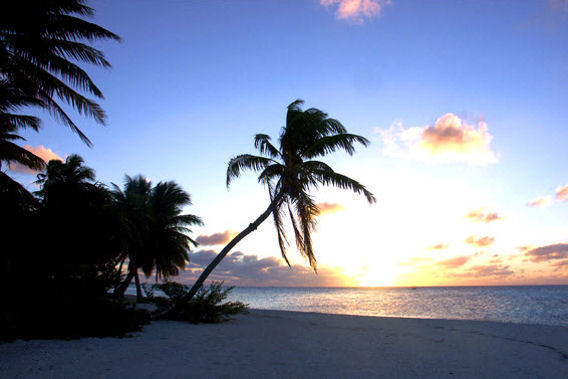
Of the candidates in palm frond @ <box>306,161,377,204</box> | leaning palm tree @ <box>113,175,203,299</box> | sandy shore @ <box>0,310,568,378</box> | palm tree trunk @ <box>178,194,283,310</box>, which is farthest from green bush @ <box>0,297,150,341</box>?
leaning palm tree @ <box>113,175,203,299</box>

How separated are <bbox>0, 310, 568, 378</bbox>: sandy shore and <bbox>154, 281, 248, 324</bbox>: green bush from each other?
0.89m

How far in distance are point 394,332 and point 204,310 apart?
6104mm

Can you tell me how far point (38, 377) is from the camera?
189 inches

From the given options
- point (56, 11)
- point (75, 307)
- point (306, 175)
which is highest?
point (56, 11)

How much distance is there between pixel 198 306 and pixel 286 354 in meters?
5.18

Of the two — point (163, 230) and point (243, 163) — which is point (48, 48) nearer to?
point (243, 163)

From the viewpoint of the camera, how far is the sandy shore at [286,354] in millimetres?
5449

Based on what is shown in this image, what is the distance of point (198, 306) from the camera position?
11.1 metres

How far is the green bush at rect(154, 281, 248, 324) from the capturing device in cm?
1110

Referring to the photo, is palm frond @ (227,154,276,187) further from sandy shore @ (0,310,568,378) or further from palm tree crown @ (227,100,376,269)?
sandy shore @ (0,310,568,378)

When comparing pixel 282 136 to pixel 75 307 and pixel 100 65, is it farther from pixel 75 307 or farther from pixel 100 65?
pixel 75 307

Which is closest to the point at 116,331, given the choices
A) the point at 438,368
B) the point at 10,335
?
the point at 10,335

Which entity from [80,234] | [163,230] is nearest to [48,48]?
[80,234]

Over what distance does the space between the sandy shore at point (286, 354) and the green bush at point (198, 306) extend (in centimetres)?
89
